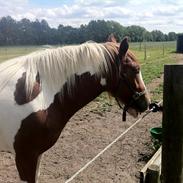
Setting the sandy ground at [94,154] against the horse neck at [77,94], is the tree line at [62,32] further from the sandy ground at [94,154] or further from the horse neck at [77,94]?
the sandy ground at [94,154]

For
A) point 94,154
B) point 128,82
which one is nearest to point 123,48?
point 128,82

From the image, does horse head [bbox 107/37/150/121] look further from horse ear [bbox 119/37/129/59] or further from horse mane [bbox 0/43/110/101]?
horse mane [bbox 0/43/110/101]

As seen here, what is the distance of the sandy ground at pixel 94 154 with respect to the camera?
4.28 meters

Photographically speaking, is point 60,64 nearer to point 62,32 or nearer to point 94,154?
point 94,154

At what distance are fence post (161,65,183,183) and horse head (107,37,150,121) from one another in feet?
2.43

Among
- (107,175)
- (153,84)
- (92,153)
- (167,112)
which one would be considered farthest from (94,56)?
(153,84)

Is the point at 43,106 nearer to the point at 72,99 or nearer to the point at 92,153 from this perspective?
the point at 72,99

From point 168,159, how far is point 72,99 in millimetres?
1055

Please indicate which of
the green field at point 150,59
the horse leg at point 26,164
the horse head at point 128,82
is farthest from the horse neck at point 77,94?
the green field at point 150,59

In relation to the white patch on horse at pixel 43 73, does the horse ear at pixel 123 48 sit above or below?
above

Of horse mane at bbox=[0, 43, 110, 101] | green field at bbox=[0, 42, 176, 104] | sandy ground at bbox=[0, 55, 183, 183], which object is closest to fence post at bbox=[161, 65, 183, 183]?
horse mane at bbox=[0, 43, 110, 101]

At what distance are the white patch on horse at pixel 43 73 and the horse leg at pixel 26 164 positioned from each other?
0.38ft

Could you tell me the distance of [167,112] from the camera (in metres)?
2.43

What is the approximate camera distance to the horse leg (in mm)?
2941
